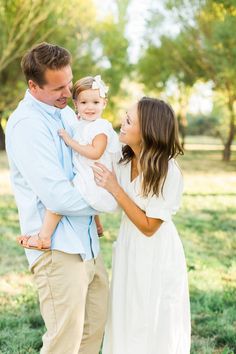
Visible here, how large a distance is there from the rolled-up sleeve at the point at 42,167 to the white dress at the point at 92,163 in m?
0.10

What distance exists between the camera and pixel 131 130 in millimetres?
2812

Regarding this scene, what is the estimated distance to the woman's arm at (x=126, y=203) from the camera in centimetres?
276

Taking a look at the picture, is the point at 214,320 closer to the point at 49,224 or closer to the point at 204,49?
the point at 49,224

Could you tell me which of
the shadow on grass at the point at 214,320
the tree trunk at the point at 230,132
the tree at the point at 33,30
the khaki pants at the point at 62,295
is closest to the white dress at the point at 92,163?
the khaki pants at the point at 62,295

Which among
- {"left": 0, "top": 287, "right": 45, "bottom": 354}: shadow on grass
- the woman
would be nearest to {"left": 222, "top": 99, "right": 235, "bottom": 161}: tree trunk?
{"left": 0, "top": 287, "right": 45, "bottom": 354}: shadow on grass

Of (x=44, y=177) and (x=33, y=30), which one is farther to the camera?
(x=33, y=30)

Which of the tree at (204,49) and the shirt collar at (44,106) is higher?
the tree at (204,49)

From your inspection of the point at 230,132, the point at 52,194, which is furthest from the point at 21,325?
the point at 230,132

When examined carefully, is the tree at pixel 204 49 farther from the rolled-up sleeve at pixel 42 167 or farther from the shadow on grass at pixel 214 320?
the rolled-up sleeve at pixel 42 167

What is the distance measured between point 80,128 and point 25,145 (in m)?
0.41

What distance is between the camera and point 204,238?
788cm

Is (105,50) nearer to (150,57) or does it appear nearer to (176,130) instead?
(150,57)

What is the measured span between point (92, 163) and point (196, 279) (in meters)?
3.29

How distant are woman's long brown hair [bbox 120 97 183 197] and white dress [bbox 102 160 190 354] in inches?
4.6
